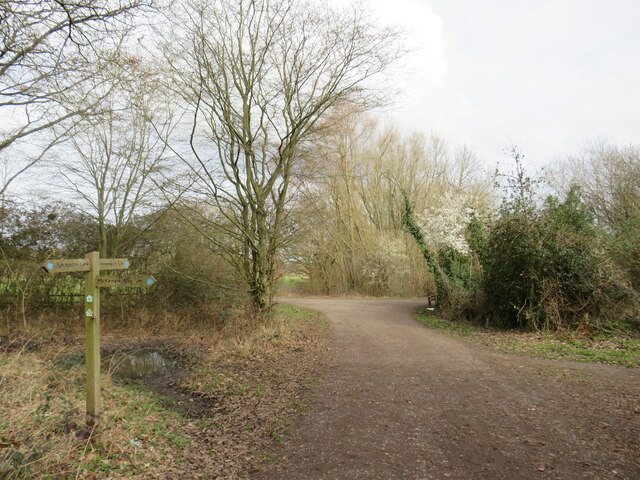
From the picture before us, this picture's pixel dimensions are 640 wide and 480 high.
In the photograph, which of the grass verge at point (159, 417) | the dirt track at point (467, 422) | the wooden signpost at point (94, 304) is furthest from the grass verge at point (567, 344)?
the wooden signpost at point (94, 304)

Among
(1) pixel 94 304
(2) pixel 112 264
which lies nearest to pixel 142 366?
(1) pixel 94 304

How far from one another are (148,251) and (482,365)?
39.3 ft

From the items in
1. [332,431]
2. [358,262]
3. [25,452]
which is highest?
[358,262]

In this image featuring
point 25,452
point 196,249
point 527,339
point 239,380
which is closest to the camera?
point 25,452

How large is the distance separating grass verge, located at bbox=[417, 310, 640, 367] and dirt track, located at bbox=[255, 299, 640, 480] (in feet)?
2.49

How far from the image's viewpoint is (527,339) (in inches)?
399

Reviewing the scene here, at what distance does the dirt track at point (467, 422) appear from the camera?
12.1 ft

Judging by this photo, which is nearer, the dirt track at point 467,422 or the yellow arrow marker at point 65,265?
the dirt track at point 467,422

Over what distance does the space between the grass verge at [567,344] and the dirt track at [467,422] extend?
0.76 metres

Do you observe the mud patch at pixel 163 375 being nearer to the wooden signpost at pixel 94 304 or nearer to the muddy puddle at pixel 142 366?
the muddy puddle at pixel 142 366

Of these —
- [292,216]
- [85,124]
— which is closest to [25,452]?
[85,124]

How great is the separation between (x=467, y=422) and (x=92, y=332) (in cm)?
443

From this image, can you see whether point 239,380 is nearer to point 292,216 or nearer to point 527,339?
point 292,216

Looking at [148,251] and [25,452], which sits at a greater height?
[148,251]
